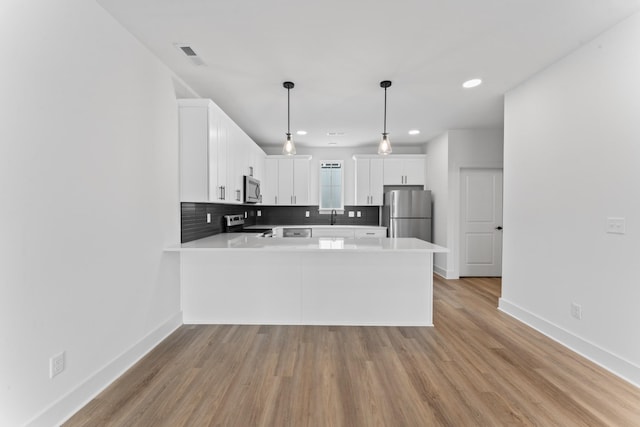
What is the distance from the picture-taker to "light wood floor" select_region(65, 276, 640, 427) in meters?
1.68

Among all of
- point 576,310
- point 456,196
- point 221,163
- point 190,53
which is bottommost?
point 576,310

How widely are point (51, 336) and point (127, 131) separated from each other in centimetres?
144

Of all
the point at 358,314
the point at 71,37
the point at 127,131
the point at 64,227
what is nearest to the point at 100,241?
the point at 64,227

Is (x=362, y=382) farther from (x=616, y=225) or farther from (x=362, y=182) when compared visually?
(x=362, y=182)

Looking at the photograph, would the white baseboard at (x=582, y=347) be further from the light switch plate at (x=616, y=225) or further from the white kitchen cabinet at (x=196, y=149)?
the white kitchen cabinet at (x=196, y=149)

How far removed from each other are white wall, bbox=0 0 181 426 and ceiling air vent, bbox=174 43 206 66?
0.96 ft

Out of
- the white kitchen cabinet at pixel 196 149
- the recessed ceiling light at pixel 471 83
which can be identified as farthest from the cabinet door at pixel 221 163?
the recessed ceiling light at pixel 471 83

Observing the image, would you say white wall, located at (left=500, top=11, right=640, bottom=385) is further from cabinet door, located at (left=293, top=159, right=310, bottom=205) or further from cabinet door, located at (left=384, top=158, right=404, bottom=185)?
cabinet door, located at (left=293, top=159, right=310, bottom=205)

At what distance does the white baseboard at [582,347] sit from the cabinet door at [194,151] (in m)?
3.56

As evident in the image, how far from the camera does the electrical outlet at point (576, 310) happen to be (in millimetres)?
2461

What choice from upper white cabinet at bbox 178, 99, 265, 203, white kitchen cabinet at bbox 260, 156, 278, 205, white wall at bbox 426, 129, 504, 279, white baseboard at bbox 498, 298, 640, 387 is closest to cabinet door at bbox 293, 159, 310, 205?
white kitchen cabinet at bbox 260, 156, 278, 205

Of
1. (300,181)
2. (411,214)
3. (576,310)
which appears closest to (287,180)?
(300,181)

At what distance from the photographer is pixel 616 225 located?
217 centimetres

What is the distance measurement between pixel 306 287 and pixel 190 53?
8.01 ft
